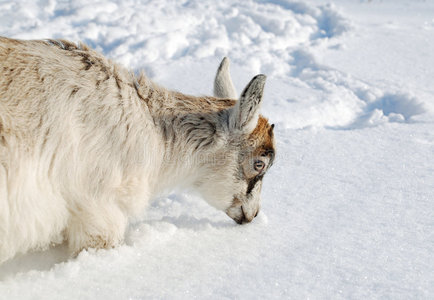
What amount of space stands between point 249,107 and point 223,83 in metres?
0.81

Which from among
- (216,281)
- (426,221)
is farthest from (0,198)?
(426,221)

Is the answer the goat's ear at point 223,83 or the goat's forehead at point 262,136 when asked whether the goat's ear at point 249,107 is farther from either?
the goat's ear at point 223,83

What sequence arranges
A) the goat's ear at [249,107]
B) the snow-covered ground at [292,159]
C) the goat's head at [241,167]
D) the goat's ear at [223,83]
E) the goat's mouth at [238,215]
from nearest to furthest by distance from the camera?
1. the snow-covered ground at [292,159]
2. the goat's ear at [249,107]
3. the goat's head at [241,167]
4. the goat's mouth at [238,215]
5. the goat's ear at [223,83]

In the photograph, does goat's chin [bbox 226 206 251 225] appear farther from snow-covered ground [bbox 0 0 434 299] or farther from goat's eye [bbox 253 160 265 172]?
goat's eye [bbox 253 160 265 172]

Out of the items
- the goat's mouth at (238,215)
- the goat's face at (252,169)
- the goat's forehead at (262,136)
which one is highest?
the goat's forehead at (262,136)

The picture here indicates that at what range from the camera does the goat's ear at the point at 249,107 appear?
→ 3.00 meters

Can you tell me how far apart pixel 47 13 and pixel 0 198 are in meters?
6.35

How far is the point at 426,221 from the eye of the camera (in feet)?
11.3

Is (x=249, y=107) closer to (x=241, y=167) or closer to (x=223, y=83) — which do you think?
(x=241, y=167)

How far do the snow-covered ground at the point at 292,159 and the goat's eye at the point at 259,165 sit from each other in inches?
16.8

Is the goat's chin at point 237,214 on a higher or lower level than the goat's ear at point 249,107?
lower

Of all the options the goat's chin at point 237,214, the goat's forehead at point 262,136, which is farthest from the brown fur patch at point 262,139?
the goat's chin at point 237,214

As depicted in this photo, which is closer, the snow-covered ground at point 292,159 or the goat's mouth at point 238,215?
the snow-covered ground at point 292,159

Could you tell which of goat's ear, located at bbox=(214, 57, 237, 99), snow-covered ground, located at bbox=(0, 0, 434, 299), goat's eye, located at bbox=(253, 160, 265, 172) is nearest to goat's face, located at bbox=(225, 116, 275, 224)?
goat's eye, located at bbox=(253, 160, 265, 172)
